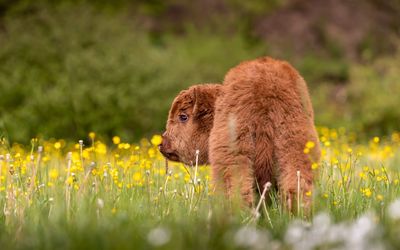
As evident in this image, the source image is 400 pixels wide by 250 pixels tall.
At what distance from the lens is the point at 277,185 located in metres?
4.77

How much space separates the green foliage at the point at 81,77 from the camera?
51.3 ft

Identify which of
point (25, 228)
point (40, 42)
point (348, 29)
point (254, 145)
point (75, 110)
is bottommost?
point (25, 228)

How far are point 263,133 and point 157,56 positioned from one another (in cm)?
1331

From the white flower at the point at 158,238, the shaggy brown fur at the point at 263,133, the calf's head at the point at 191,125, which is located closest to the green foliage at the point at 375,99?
the calf's head at the point at 191,125

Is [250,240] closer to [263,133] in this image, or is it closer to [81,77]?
[263,133]

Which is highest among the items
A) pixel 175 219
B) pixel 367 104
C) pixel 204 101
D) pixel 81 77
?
pixel 81 77

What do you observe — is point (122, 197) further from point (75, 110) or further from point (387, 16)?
point (387, 16)

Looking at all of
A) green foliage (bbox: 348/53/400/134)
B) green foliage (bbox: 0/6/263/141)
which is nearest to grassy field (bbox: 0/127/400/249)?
green foliage (bbox: 0/6/263/141)

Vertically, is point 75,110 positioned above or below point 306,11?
below

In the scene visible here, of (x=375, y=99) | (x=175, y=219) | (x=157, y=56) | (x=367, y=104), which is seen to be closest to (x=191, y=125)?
(x=175, y=219)

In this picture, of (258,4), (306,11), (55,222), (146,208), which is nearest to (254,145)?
(146,208)

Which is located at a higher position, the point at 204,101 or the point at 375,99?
the point at 375,99

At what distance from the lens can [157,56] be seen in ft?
58.4

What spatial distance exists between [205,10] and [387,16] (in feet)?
21.5
